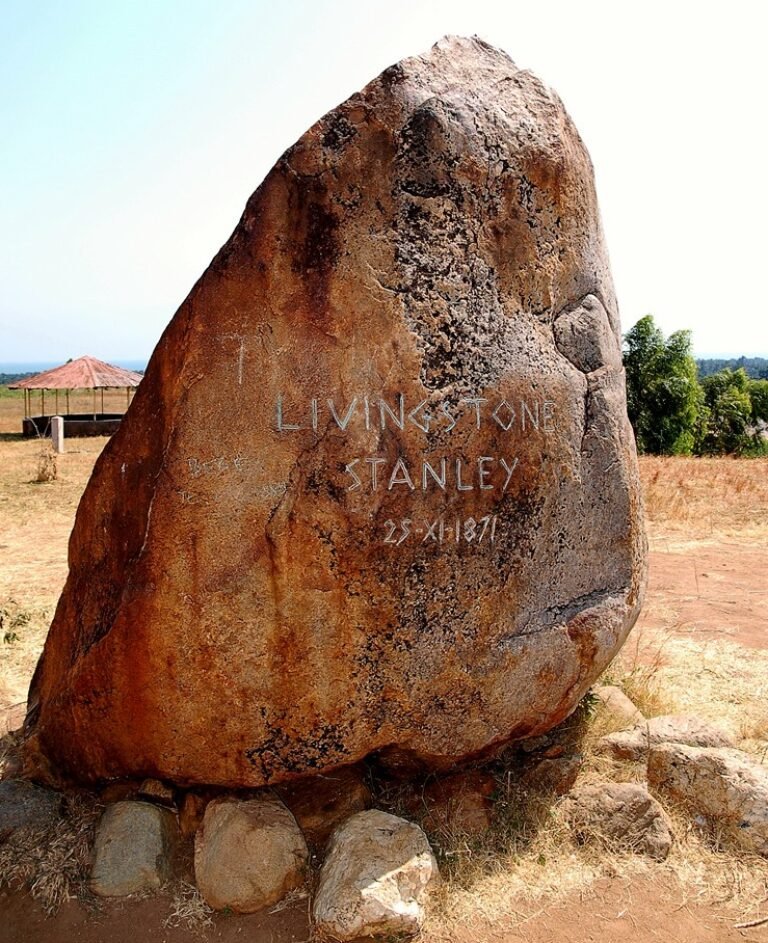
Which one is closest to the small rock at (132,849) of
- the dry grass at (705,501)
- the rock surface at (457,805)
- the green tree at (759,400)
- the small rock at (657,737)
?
the rock surface at (457,805)

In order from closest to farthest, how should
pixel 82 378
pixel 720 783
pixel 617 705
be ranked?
pixel 720 783 → pixel 617 705 → pixel 82 378

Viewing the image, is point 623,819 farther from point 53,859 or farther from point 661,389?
point 661,389

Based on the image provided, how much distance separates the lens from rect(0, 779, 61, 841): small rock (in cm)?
310

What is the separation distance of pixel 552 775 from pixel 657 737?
1.68 ft

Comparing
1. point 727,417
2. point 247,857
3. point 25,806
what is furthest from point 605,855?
point 727,417

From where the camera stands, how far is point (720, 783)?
127 inches

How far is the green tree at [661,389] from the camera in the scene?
23.7 meters

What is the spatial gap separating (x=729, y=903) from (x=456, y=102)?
2.94 metres

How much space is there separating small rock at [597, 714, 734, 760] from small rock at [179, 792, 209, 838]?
1633 mm

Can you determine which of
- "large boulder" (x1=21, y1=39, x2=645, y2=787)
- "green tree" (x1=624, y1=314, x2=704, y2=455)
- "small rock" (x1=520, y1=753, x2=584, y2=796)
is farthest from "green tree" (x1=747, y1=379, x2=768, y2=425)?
"large boulder" (x1=21, y1=39, x2=645, y2=787)

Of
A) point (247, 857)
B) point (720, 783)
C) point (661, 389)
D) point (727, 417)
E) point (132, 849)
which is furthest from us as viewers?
point (727, 417)

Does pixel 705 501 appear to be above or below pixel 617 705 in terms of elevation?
above

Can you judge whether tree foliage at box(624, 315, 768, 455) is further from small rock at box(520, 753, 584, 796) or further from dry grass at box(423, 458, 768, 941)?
small rock at box(520, 753, 584, 796)

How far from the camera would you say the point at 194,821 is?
10.1 feet
